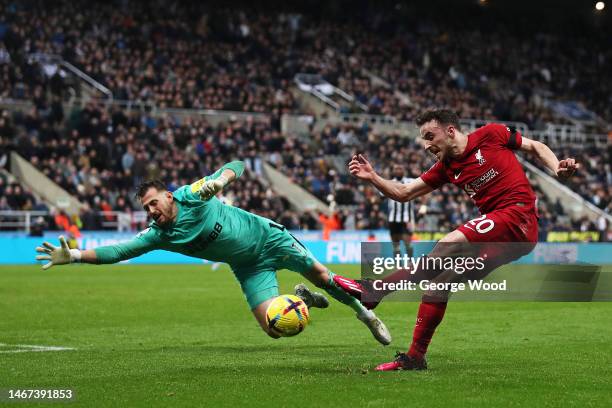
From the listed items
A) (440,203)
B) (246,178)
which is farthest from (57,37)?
(440,203)

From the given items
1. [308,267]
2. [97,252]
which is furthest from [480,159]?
[97,252]

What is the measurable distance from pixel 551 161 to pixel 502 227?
0.78m

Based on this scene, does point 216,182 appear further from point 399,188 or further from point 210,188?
point 399,188

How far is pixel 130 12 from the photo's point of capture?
139 feet

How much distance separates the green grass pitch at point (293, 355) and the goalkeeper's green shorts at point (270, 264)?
0.68 metres

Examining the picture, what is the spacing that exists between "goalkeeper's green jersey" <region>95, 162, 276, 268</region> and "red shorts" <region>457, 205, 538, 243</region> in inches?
81.7

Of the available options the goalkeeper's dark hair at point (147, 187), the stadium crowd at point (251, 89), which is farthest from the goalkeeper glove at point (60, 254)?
the stadium crowd at point (251, 89)

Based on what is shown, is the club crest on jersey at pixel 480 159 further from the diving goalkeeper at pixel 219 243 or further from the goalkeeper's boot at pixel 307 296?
the goalkeeper's boot at pixel 307 296

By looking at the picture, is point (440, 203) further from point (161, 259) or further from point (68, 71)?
point (68, 71)

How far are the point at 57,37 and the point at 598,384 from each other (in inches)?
1332

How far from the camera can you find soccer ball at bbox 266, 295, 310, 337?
8.73 m

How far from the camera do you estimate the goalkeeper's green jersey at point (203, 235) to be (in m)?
8.52

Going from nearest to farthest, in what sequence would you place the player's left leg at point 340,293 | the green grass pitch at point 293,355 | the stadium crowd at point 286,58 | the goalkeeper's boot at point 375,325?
the green grass pitch at point 293,355 < the player's left leg at point 340,293 < the goalkeeper's boot at point 375,325 < the stadium crowd at point 286,58

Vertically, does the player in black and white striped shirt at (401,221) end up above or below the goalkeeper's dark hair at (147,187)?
below
